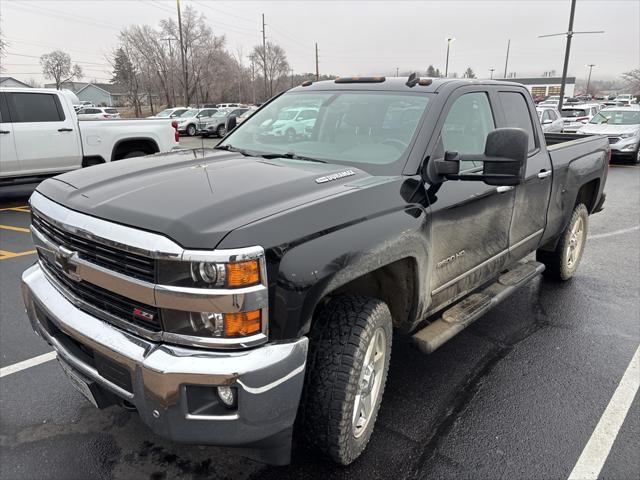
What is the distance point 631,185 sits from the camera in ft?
38.4

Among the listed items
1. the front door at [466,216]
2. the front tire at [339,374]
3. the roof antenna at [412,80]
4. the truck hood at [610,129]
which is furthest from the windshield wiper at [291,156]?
the truck hood at [610,129]

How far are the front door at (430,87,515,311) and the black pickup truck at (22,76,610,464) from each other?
0.05ft

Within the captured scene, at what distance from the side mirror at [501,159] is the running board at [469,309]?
94 cm

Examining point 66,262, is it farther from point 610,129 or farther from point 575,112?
point 575,112

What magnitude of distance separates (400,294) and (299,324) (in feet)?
3.10

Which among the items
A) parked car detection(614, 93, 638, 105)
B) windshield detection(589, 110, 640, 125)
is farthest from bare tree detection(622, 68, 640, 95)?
windshield detection(589, 110, 640, 125)

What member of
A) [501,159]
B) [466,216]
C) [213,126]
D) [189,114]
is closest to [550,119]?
[466,216]

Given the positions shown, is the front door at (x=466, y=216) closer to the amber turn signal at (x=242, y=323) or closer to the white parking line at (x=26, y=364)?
the amber turn signal at (x=242, y=323)

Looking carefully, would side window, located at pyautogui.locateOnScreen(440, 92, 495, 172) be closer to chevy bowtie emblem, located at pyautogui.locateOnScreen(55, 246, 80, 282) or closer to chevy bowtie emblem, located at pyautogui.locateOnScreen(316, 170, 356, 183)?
chevy bowtie emblem, located at pyautogui.locateOnScreen(316, 170, 356, 183)

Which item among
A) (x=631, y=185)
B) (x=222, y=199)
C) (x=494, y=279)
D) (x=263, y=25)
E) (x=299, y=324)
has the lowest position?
(x=631, y=185)

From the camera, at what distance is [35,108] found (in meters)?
8.73

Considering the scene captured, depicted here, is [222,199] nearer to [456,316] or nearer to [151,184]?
[151,184]

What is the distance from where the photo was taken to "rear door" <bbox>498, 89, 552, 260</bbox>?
3.75 m

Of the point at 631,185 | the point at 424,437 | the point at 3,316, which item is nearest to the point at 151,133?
the point at 3,316
